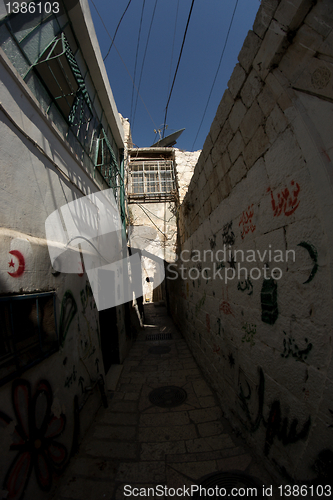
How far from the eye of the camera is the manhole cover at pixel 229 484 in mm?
1963

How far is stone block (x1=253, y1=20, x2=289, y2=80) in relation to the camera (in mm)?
1652

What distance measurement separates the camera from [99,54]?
413cm

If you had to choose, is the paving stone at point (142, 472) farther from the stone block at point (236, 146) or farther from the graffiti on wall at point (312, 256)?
the stone block at point (236, 146)

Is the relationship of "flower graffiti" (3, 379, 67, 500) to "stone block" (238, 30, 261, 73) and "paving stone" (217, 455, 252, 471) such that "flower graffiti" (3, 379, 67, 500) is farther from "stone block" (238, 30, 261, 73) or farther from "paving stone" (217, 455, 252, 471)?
"stone block" (238, 30, 261, 73)

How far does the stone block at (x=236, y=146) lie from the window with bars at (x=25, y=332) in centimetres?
260

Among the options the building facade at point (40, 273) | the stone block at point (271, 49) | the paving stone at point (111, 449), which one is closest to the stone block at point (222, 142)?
the stone block at point (271, 49)

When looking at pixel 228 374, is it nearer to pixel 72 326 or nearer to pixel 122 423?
pixel 122 423

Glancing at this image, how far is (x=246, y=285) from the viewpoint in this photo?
2502 mm

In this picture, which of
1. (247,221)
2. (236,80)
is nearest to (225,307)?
(247,221)

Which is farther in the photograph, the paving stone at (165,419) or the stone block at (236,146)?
the paving stone at (165,419)

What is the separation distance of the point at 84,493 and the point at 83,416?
0.79 m

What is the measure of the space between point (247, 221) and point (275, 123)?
3.15 ft

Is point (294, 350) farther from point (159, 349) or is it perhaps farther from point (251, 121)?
point (159, 349)

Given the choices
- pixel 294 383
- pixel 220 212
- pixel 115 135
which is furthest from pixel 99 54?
pixel 294 383
